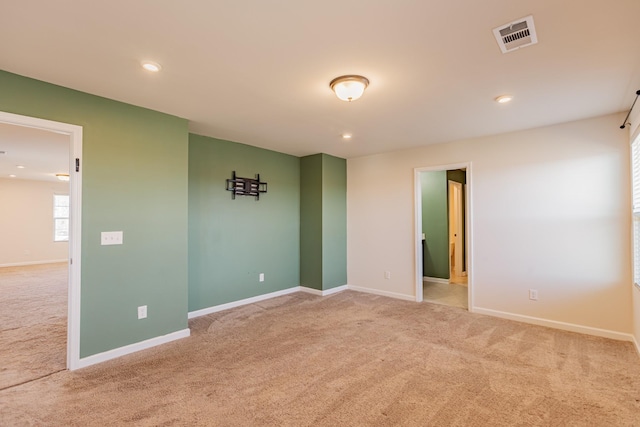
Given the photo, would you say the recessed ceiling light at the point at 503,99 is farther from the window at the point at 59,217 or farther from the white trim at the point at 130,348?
the window at the point at 59,217

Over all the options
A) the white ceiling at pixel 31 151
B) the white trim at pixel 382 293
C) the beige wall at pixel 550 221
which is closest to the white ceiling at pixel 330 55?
the beige wall at pixel 550 221

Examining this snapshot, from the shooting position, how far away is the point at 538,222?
12.9 ft

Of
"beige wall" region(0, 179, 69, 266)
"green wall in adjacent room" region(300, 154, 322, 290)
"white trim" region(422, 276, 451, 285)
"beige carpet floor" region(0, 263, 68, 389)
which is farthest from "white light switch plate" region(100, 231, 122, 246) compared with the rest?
"beige wall" region(0, 179, 69, 266)

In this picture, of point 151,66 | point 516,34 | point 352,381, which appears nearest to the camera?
point 516,34

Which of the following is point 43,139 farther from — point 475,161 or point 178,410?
point 475,161

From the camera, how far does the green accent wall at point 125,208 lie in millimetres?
2805

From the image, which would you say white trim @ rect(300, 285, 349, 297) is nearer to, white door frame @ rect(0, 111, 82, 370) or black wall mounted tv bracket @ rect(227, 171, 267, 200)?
black wall mounted tv bracket @ rect(227, 171, 267, 200)

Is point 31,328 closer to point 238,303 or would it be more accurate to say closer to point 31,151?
point 238,303

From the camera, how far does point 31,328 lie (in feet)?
12.4

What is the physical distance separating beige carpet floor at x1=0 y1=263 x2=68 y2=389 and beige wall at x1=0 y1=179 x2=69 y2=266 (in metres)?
2.40

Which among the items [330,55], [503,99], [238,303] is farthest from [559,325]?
[238,303]

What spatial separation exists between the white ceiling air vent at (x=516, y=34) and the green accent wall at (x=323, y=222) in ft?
11.8

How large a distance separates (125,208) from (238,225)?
6.13ft

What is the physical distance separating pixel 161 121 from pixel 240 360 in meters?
2.59
